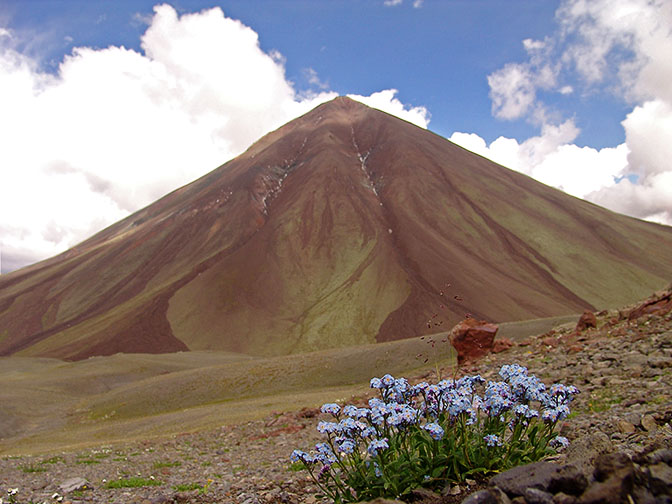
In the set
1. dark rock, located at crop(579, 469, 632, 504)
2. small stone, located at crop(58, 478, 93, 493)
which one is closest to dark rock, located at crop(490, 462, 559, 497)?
dark rock, located at crop(579, 469, 632, 504)

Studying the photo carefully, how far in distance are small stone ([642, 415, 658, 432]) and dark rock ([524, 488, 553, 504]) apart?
11.9 ft

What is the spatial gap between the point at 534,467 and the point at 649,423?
3241mm

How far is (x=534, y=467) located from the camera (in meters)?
3.79

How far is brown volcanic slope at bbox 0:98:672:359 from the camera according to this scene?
268 ft

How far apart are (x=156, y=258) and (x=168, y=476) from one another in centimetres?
11203

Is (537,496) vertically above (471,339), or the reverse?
(537,496)

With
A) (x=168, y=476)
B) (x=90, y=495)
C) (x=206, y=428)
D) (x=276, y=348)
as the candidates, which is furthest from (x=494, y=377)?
(x=276, y=348)

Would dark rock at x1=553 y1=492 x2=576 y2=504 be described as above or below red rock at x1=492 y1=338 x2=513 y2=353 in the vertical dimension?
above

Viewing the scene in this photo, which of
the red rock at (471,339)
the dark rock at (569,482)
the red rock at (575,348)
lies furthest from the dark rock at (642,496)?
the red rock at (471,339)

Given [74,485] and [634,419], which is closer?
[634,419]

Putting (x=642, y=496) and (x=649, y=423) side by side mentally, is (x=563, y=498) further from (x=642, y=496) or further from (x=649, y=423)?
(x=649, y=423)

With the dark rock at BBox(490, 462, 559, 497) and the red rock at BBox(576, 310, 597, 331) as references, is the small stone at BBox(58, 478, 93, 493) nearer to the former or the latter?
the dark rock at BBox(490, 462, 559, 497)

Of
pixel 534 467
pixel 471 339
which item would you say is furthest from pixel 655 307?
pixel 534 467

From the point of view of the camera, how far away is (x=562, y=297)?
3501 inches
